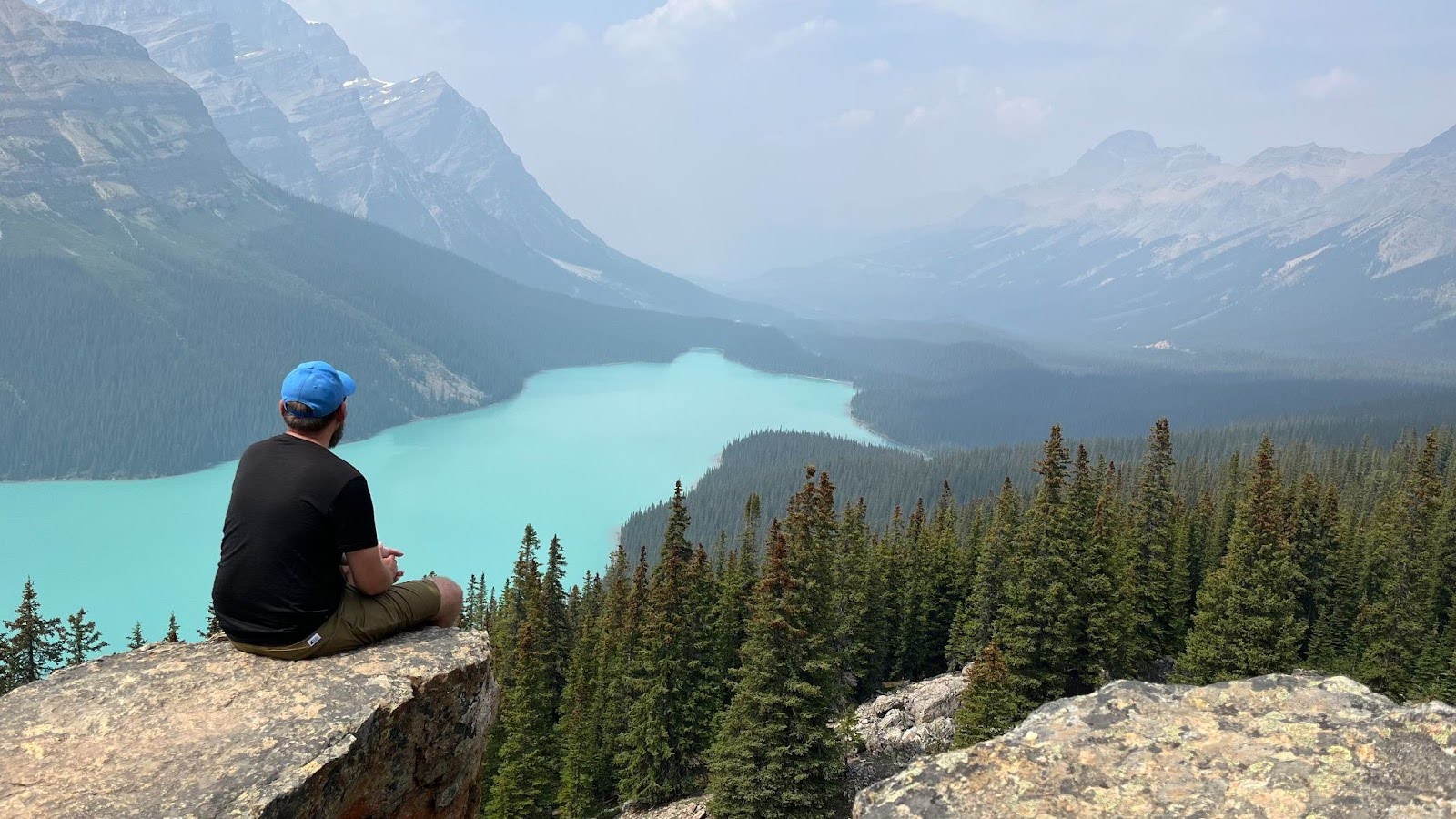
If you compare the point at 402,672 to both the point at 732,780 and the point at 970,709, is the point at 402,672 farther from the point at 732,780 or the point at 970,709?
the point at 970,709

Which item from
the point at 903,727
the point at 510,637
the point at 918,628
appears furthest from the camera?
the point at 918,628

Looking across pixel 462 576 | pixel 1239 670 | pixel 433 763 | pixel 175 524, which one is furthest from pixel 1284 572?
pixel 175 524

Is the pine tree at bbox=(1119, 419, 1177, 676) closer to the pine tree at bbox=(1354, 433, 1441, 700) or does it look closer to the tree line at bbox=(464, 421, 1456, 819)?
the tree line at bbox=(464, 421, 1456, 819)

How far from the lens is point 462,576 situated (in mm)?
100375

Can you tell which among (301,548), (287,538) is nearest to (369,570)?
(301,548)

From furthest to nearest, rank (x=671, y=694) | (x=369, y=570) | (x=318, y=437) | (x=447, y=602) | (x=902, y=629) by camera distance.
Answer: (x=902, y=629) < (x=671, y=694) < (x=447, y=602) < (x=318, y=437) < (x=369, y=570)

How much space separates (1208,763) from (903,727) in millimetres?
30458

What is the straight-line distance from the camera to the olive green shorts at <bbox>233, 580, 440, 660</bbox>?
6723mm

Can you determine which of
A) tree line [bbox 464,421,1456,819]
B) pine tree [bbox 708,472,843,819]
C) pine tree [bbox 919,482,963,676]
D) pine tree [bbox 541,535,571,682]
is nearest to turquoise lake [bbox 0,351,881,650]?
pine tree [bbox 541,535,571,682]

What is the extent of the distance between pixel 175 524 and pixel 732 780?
434ft

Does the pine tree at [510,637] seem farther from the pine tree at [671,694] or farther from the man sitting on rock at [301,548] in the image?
the man sitting on rock at [301,548]

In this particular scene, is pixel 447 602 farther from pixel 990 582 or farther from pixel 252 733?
pixel 990 582

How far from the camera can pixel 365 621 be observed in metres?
7.04

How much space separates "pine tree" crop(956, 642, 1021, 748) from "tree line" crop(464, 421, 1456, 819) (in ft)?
0.32
